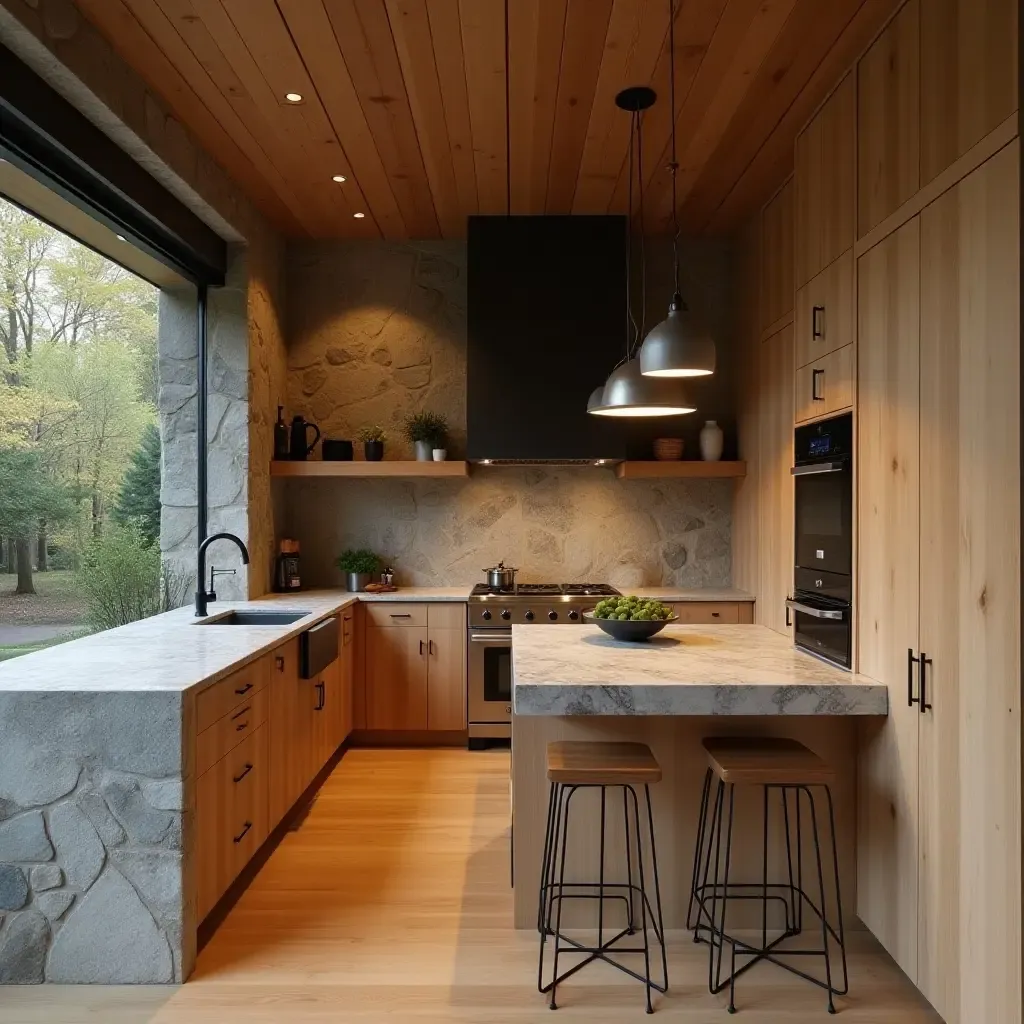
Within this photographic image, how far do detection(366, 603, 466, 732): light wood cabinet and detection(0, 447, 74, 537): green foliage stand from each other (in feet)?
6.76

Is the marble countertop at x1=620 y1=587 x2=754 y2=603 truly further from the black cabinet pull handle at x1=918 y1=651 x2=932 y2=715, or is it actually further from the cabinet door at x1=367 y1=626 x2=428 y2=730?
the black cabinet pull handle at x1=918 y1=651 x2=932 y2=715

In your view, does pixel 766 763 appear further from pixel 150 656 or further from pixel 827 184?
pixel 150 656

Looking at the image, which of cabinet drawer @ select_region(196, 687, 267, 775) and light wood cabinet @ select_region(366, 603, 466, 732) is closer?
cabinet drawer @ select_region(196, 687, 267, 775)

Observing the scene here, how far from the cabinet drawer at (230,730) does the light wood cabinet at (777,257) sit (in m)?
3.06

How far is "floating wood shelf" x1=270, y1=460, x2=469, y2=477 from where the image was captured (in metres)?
5.01

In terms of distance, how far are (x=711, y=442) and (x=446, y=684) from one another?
2122mm

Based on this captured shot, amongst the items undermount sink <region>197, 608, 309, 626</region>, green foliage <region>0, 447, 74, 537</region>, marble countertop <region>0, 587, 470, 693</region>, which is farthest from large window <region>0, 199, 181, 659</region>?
undermount sink <region>197, 608, 309, 626</region>

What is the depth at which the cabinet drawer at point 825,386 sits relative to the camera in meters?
2.69

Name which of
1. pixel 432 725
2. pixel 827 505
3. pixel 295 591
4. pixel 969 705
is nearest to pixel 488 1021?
pixel 969 705

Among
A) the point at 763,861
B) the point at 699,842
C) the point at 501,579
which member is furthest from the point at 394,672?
the point at 763,861

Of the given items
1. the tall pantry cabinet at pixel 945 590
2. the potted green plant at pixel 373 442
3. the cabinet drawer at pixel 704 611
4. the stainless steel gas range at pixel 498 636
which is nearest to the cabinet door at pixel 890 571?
the tall pantry cabinet at pixel 945 590

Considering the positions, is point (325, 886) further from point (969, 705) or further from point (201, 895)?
point (969, 705)

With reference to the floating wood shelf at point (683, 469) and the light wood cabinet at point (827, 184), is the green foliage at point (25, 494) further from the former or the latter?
the floating wood shelf at point (683, 469)

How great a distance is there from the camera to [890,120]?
239cm
